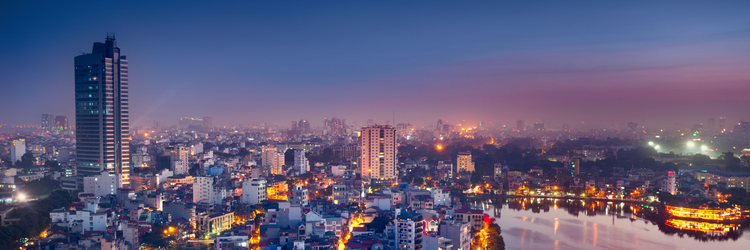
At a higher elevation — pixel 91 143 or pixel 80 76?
pixel 80 76

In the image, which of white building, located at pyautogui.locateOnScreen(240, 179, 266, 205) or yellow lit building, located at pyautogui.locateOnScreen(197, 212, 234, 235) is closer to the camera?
yellow lit building, located at pyautogui.locateOnScreen(197, 212, 234, 235)

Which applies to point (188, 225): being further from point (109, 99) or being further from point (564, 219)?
point (564, 219)

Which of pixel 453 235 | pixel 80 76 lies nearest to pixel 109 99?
pixel 80 76

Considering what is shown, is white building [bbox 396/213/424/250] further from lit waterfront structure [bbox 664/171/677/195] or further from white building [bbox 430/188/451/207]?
lit waterfront structure [bbox 664/171/677/195]

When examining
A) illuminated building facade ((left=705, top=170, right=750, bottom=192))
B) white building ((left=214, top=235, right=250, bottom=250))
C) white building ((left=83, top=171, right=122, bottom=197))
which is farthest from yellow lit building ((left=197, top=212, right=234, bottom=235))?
illuminated building facade ((left=705, top=170, right=750, bottom=192))

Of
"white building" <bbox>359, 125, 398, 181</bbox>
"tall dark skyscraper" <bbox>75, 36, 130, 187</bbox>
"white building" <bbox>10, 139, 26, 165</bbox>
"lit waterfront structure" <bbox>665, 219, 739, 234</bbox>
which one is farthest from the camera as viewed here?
"white building" <bbox>10, 139, 26, 165</bbox>

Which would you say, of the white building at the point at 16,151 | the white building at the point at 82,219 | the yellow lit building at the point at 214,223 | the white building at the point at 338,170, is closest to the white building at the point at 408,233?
the yellow lit building at the point at 214,223
